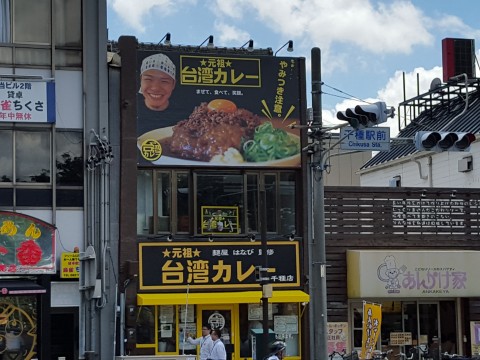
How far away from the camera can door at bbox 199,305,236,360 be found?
→ 24.9 meters

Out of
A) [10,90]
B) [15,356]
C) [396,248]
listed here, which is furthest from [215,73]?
[15,356]

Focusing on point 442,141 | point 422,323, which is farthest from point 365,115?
point 422,323

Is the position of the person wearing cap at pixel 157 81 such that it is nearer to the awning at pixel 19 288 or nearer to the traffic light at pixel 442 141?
the awning at pixel 19 288

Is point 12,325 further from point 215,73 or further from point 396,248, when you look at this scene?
point 396,248

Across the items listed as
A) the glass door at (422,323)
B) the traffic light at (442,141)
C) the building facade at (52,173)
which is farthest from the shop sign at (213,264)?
the traffic light at (442,141)

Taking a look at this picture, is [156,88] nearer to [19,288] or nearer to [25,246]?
[25,246]

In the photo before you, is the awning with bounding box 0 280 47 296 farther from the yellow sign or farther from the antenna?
the antenna

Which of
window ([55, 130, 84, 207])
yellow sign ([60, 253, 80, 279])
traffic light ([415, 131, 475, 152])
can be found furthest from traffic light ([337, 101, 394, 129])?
yellow sign ([60, 253, 80, 279])

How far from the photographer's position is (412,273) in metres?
26.2

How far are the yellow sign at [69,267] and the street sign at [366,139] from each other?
7.86 m

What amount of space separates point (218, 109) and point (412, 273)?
7.36 metres

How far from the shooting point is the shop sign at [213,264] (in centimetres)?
2448

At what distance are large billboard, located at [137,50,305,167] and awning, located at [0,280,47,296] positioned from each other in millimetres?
4408

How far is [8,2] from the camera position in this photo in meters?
24.8
